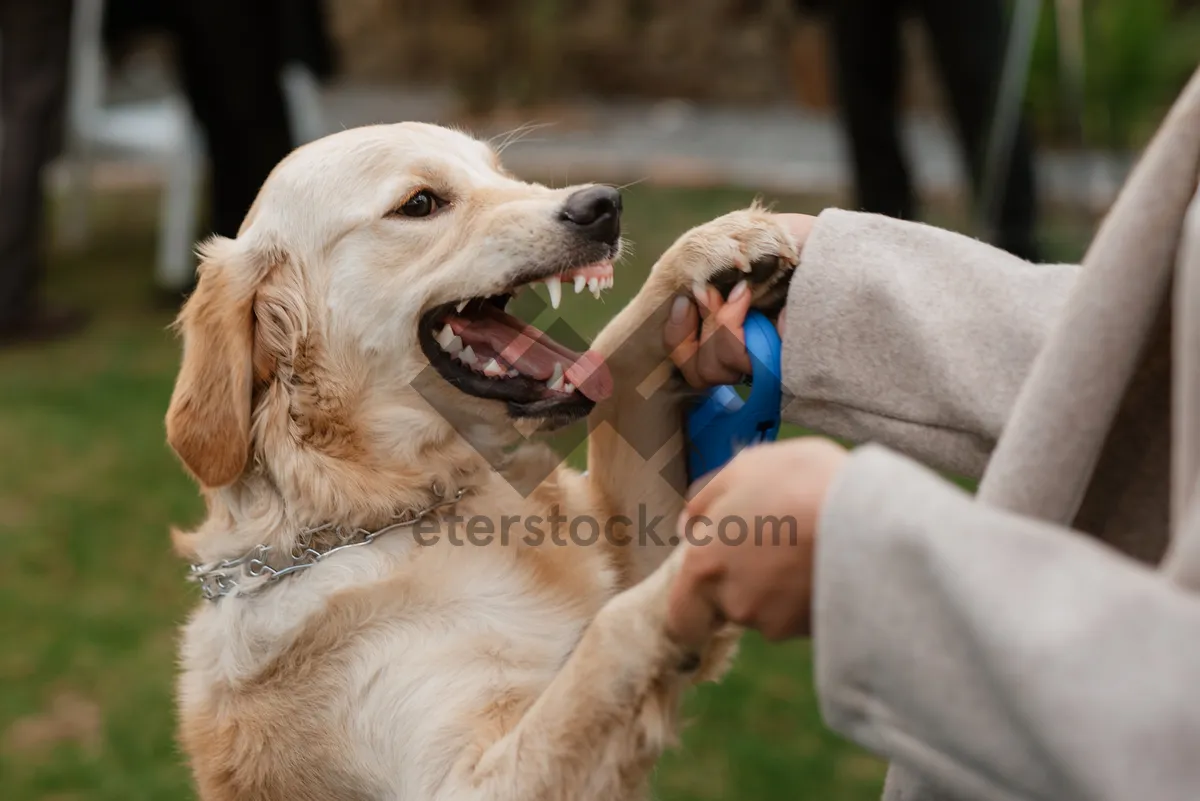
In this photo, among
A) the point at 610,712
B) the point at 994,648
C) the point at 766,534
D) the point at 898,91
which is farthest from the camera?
the point at 898,91

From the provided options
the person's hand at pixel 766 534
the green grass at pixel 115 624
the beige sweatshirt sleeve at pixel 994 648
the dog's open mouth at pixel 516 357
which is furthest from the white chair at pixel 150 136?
the beige sweatshirt sleeve at pixel 994 648

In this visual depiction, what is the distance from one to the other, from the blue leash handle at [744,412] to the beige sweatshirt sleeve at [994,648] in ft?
2.22

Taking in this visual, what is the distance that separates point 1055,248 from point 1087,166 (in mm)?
1119

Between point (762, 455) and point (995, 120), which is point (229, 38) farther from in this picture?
point (762, 455)

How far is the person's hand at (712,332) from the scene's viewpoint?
166cm

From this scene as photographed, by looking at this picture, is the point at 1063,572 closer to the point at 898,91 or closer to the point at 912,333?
the point at 912,333

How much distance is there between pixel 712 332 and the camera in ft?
5.59

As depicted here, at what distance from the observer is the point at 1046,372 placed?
0.99 metres

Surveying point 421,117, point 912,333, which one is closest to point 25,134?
point 421,117

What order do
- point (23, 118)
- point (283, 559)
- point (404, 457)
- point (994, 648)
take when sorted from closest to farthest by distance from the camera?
1. point (994, 648)
2. point (283, 559)
3. point (404, 457)
4. point (23, 118)

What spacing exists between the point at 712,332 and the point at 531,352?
1.10 feet

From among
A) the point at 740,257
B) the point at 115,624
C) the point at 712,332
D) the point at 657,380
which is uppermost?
the point at 740,257

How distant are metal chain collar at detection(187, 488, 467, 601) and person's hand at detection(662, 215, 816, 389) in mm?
466

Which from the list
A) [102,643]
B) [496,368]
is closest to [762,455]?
[496,368]
